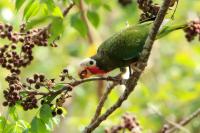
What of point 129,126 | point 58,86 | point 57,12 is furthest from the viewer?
point 129,126

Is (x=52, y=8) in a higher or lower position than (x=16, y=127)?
higher

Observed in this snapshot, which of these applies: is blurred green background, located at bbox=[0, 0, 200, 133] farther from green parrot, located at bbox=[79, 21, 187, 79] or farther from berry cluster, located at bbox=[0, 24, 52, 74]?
berry cluster, located at bbox=[0, 24, 52, 74]

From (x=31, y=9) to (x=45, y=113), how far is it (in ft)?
2.40

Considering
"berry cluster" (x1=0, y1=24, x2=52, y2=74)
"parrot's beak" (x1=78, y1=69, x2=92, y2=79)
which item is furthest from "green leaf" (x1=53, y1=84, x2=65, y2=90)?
"parrot's beak" (x1=78, y1=69, x2=92, y2=79)

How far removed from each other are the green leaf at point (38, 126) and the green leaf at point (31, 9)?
0.71 metres

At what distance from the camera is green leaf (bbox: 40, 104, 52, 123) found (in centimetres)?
388

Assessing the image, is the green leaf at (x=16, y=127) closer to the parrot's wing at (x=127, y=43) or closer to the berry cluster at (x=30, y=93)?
the berry cluster at (x=30, y=93)

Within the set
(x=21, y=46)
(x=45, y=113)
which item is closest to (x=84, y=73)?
(x=21, y=46)

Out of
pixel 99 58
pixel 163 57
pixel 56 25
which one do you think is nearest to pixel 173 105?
pixel 163 57

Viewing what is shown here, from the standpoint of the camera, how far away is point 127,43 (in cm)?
458

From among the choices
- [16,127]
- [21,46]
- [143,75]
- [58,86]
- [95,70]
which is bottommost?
[143,75]

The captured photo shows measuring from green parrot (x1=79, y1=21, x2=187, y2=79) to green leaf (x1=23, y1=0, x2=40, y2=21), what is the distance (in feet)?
2.57

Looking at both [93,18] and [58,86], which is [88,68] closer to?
[93,18]

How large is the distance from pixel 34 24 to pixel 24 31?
202 millimetres
